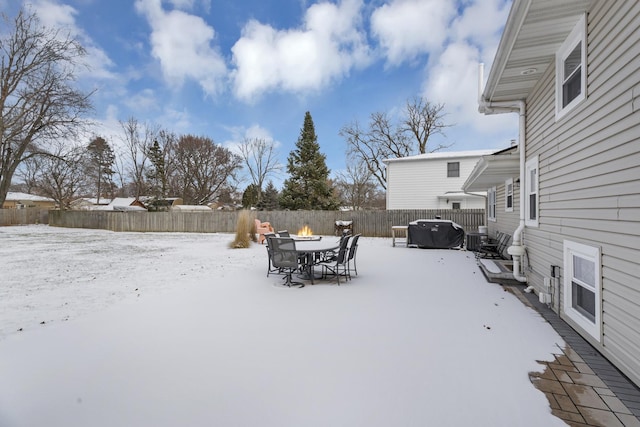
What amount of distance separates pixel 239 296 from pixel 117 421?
2840 mm

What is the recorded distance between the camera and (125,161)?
1186 inches

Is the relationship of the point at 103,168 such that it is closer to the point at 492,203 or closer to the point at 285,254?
the point at 285,254

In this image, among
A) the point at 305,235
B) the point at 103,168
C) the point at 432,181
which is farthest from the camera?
the point at 103,168

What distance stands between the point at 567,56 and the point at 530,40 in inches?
19.5

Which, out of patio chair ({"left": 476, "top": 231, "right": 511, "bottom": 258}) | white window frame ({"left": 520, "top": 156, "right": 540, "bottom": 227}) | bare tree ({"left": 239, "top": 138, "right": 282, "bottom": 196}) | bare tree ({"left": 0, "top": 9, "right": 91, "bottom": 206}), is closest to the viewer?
white window frame ({"left": 520, "top": 156, "right": 540, "bottom": 227})

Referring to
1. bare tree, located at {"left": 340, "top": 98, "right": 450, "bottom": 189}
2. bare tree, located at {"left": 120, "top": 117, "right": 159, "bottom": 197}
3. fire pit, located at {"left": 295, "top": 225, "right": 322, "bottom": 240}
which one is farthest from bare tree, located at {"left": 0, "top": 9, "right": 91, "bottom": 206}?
bare tree, located at {"left": 340, "top": 98, "right": 450, "bottom": 189}

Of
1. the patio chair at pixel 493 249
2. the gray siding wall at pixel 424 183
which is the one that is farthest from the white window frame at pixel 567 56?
the gray siding wall at pixel 424 183

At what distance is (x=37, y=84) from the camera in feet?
59.9

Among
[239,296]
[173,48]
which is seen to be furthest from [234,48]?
[239,296]

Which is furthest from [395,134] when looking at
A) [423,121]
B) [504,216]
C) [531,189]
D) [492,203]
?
[531,189]

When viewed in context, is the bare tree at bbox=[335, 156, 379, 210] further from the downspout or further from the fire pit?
the downspout

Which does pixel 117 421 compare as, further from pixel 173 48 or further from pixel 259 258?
pixel 173 48

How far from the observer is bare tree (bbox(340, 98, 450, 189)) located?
2427cm

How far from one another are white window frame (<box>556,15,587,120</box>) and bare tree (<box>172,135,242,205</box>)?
31.6 metres
